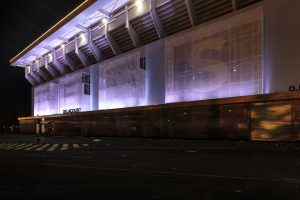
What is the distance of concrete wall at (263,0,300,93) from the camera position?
20.4 meters

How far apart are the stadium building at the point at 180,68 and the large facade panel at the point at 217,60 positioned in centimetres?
9

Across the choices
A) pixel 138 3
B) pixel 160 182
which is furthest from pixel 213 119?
pixel 160 182

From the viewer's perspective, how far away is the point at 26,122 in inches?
2334

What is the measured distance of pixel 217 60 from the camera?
Answer: 25219 millimetres

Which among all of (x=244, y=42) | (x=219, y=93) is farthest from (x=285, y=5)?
(x=219, y=93)

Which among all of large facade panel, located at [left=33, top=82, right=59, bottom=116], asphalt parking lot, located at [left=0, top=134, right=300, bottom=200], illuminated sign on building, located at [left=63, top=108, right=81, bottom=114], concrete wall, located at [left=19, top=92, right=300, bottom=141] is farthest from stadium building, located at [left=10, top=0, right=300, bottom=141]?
asphalt parking lot, located at [left=0, top=134, right=300, bottom=200]

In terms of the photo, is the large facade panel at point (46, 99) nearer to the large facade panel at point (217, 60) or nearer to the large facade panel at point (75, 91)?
the large facade panel at point (75, 91)

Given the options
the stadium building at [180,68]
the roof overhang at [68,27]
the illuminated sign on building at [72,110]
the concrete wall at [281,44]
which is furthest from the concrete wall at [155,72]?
the illuminated sign on building at [72,110]

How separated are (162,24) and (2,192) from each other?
89.8ft

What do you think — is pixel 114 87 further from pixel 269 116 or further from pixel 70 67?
pixel 269 116

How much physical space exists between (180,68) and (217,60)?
178 inches

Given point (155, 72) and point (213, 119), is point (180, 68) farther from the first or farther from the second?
point (213, 119)

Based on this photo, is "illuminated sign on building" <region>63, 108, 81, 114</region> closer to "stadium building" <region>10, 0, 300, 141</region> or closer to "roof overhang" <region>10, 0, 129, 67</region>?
"stadium building" <region>10, 0, 300, 141</region>

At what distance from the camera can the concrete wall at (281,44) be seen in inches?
805
